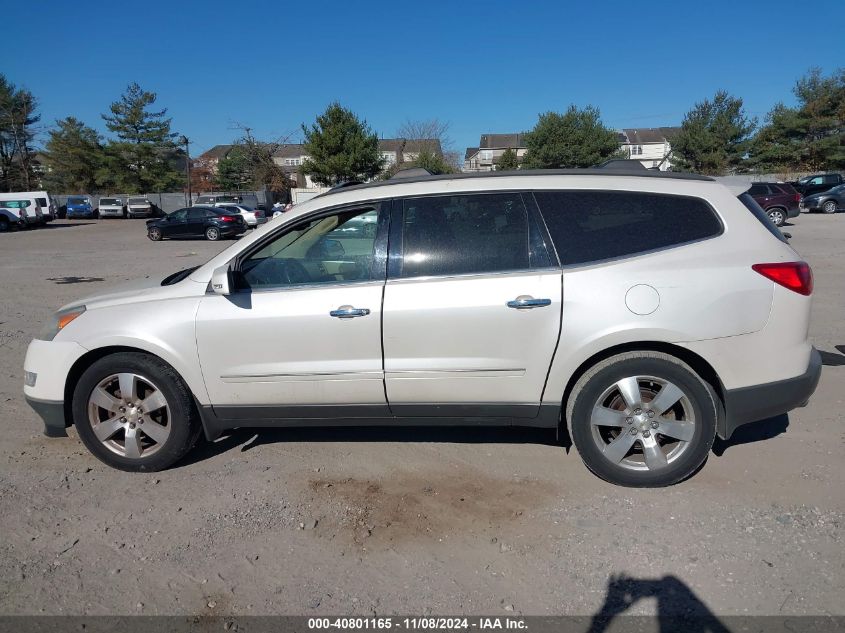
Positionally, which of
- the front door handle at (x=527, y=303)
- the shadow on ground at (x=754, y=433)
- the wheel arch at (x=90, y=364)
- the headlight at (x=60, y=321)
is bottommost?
the shadow on ground at (x=754, y=433)

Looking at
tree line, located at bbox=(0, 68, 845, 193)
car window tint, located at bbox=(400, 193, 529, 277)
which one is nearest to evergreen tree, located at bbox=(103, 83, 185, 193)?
tree line, located at bbox=(0, 68, 845, 193)

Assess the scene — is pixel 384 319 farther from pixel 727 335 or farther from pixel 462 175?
pixel 727 335

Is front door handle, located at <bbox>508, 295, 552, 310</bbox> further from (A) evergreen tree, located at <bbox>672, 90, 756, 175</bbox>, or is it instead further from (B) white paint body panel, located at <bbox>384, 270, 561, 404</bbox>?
(A) evergreen tree, located at <bbox>672, 90, 756, 175</bbox>

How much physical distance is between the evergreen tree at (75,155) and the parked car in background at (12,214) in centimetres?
2759

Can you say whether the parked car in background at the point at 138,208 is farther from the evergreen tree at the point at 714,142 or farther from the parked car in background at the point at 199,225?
the evergreen tree at the point at 714,142

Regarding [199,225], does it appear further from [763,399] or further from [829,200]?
[829,200]

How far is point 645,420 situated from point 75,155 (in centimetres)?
6966

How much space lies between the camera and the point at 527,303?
11.3 ft

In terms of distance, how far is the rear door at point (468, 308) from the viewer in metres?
3.49

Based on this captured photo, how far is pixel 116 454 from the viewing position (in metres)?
3.90

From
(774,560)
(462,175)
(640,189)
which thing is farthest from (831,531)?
(462,175)

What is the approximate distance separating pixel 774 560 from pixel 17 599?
3.45 meters

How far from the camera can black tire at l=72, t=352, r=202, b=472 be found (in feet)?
12.4


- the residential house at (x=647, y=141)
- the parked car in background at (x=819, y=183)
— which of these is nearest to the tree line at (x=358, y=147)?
the parked car in background at (x=819, y=183)
